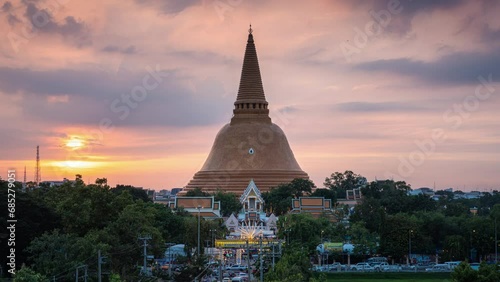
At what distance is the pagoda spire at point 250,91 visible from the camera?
11650cm

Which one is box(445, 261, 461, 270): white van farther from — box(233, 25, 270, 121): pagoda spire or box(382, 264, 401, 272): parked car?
box(233, 25, 270, 121): pagoda spire

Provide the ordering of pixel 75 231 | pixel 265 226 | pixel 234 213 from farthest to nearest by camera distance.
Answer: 1. pixel 234 213
2. pixel 265 226
3. pixel 75 231

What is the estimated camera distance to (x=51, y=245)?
47281mm

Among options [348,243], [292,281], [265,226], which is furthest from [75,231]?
[265,226]

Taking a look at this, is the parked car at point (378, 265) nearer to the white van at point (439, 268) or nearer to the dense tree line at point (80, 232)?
the white van at point (439, 268)

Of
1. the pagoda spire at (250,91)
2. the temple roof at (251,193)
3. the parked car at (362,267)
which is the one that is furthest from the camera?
the pagoda spire at (250,91)

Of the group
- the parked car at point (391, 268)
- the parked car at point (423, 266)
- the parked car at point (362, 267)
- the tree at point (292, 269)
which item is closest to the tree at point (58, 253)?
the tree at point (292, 269)

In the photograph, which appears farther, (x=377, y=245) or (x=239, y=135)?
(x=239, y=135)

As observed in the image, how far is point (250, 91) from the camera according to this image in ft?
383

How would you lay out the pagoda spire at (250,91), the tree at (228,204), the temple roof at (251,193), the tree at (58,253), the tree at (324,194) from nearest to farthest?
the tree at (58,253) < the tree at (228,204) < the temple roof at (251,193) < the tree at (324,194) < the pagoda spire at (250,91)

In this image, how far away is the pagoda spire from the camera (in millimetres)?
116500

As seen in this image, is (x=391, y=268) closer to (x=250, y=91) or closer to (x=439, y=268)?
(x=439, y=268)

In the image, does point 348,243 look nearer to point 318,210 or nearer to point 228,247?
point 228,247

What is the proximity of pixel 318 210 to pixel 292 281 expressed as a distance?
58.9 meters
